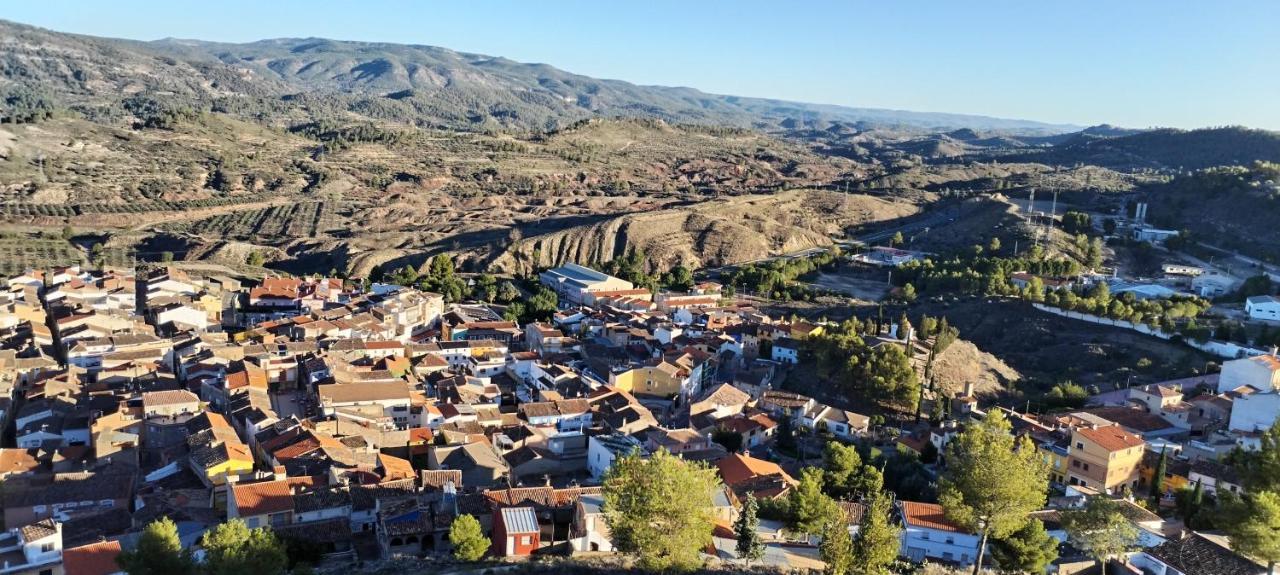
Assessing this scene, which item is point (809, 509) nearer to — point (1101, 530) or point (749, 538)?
point (749, 538)

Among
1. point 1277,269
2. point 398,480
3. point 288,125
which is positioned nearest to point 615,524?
point 398,480

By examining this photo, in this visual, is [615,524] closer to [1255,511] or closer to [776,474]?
[776,474]

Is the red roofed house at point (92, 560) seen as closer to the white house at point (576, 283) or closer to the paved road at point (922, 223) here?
the white house at point (576, 283)

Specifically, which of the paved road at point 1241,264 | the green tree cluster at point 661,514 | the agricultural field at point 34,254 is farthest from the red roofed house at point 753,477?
the paved road at point 1241,264

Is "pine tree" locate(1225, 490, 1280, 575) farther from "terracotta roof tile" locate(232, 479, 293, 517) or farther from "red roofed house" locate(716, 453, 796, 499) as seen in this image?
"terracotta roof tile" locate(232, 479, 293, 517)

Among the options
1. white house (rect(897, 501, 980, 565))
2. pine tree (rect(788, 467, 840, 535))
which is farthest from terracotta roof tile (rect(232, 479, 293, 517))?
white house (rect(897, 501, 980, 565))

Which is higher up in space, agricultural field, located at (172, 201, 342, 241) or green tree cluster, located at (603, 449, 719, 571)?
green tree cluster, located at (603, 449, 719, 571)

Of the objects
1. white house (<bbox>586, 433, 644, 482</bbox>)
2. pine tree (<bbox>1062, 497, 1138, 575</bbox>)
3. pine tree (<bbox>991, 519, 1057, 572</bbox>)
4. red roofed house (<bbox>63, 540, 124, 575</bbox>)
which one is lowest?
white house (<bbox>586, 433, 644, 482</bbox>)
